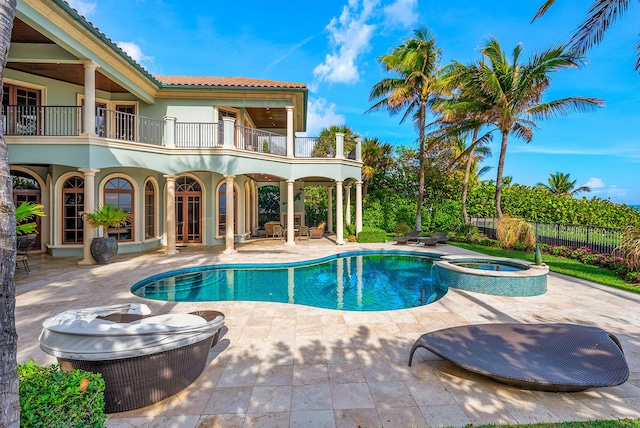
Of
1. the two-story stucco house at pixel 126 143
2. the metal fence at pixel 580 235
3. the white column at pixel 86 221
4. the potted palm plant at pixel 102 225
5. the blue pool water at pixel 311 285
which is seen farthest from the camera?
the metal fence at pixel 580 235

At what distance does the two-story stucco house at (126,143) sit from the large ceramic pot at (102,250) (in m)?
0.29

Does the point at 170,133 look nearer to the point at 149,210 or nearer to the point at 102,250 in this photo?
the point at 149,210

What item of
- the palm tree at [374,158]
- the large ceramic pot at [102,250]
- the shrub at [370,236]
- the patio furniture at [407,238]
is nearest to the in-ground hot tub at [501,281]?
the patio furniture at [407,238]

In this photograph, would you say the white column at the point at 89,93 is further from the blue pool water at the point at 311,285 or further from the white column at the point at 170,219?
the blue pool water at the point at 311,285

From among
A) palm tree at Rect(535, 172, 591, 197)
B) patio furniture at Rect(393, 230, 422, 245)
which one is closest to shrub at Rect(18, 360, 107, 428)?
patio furniture at Rect(393, 230, 422, 245)

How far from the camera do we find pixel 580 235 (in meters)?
12.7

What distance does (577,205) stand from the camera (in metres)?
18.1

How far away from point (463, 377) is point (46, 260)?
47.3 feet

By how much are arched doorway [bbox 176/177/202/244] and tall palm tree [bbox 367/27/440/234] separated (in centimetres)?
1241

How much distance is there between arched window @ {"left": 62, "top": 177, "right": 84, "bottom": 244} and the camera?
12.4 meters

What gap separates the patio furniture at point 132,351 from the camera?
9.20 ft

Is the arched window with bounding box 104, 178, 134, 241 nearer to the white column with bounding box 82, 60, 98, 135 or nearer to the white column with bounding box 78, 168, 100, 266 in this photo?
the white column with bounding box 78, 168, 100, 266

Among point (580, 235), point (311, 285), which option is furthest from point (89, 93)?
point (580, 235)

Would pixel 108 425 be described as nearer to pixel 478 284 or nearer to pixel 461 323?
pixel 461 323
